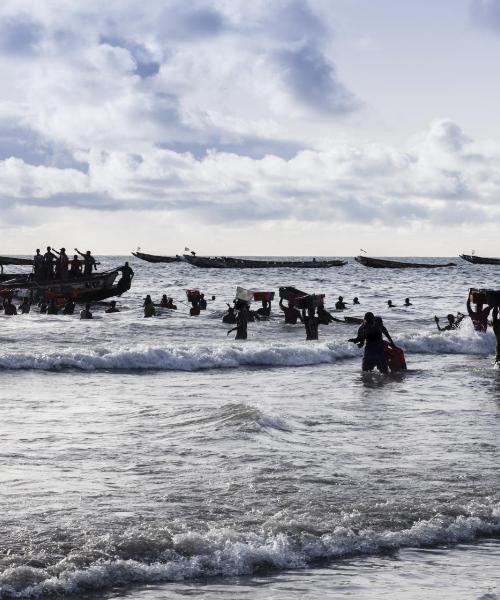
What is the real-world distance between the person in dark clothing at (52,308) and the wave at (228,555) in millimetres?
31564

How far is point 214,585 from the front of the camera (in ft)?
19.5

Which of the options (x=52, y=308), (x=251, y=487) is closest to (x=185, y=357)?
(x=251, y=487)

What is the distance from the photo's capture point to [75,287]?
137 ft

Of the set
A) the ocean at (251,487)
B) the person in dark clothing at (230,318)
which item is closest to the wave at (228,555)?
the ocean at (251,487)

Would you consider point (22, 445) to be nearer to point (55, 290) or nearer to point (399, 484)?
point (399, 484)

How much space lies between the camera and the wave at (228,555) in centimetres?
585

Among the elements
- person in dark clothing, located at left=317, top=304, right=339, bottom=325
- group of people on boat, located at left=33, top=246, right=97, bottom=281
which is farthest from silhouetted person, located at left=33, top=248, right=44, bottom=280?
person in dark clothing, located at left=317, top=304, right=339, bottom=325

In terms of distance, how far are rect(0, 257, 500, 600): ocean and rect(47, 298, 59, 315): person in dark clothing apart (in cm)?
1909

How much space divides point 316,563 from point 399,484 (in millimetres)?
2342

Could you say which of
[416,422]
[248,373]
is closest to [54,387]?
[248,373]

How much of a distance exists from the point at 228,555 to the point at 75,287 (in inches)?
1434

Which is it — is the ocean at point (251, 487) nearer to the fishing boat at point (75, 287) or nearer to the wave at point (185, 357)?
the wave at point (185, 357)

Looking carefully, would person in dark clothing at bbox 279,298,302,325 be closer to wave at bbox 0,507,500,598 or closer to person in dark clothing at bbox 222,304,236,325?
person in dark clothing at bbox 222,304,236,325

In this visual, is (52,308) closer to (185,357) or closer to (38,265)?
(38,265)
